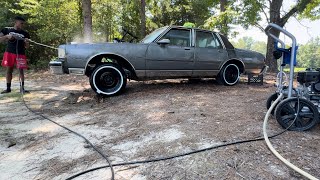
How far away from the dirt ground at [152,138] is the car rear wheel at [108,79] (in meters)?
0.23

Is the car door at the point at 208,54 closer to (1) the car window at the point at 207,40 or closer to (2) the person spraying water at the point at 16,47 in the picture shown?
(1) the car window at the point at 207,40

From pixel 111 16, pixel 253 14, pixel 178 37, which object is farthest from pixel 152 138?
pixel 111 16

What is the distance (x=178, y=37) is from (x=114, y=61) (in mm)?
1605

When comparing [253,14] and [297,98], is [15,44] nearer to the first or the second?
[297,98]

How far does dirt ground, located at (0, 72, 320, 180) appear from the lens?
233cm

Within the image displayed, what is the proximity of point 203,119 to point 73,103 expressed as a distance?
9.75ft

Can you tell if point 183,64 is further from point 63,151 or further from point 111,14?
point 111,14

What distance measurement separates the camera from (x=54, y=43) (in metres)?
13.8

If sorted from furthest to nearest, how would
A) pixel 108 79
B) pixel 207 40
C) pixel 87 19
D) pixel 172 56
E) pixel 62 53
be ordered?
pixel 87 19 → pixel 207 40 → pixel 172 56 → pixel 108 79 → pixel 62 53

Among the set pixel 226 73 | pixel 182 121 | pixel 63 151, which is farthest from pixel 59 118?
pixel 226 73

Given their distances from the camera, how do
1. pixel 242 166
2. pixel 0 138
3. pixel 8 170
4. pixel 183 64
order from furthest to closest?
pixel 183 64, pixel 0 138, pixel 8 170, pixel 242 166

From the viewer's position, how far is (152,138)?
10.00ft

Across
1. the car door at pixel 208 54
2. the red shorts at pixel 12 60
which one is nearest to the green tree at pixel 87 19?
the red shorts at pixel 12 60

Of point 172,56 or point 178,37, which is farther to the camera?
point 178,37
